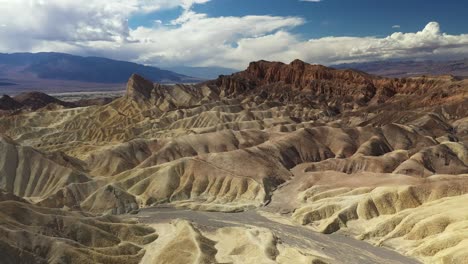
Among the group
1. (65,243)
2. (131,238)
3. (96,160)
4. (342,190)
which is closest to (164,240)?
(131,238)

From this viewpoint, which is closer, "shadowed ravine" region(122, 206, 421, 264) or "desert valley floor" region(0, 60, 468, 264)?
"desert valley floor" region(0, 60, 468, 264)

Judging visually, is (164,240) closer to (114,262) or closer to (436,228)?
(114,262)

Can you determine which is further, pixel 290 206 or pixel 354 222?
pixel 290 206

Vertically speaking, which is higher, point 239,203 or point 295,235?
point 239,203

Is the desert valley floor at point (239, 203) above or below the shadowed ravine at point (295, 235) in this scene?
above

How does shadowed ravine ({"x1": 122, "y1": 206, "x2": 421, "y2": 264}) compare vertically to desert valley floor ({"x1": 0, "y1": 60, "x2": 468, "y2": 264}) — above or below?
below

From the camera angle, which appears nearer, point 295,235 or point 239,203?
point 295,235

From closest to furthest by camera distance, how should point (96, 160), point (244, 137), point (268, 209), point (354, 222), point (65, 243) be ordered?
point (65, 243) → point (354, 222) → point (268, 209) → point (96, 160) → point (244, 137)

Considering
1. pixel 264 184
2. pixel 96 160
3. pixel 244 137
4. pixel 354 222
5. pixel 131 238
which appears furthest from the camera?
pixel 244 137

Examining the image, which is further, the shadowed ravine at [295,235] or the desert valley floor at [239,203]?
the shadowed ravine at [295,235]

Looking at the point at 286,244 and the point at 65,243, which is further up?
the point at 65,243
